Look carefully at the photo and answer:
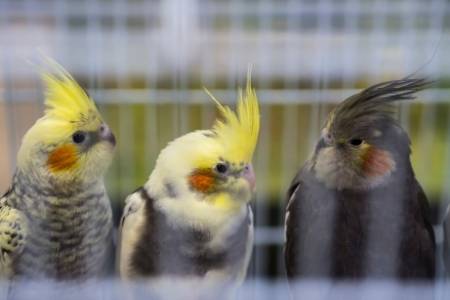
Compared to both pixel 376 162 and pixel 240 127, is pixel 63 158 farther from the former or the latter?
pixel 376 162

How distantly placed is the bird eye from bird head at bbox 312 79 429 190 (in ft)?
0.70

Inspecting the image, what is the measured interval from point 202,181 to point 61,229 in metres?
0.13

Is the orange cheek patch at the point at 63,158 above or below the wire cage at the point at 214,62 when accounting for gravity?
below

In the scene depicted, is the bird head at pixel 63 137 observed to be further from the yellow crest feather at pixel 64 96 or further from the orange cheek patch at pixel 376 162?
the orange cheek patch at pixel 376 162

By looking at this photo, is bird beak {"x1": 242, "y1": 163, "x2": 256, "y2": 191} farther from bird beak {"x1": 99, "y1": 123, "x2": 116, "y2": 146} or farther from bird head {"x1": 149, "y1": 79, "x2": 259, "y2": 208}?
bird beak {"x1": 99, "y1": 123, "x2": 116, "y2": 146}

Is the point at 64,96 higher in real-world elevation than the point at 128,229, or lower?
higher

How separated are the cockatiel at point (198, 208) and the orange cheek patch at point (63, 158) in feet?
0.22

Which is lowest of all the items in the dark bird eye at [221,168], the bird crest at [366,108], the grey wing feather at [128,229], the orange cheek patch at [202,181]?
the grey wing feather at [128,229]

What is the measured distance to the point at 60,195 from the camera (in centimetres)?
60

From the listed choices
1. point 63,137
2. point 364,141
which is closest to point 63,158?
point 63,137

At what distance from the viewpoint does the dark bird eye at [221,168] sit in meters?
0.59

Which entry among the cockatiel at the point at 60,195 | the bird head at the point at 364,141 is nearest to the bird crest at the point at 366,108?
the bird head at the point at 364,141

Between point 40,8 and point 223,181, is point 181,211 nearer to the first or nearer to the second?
point 223,181

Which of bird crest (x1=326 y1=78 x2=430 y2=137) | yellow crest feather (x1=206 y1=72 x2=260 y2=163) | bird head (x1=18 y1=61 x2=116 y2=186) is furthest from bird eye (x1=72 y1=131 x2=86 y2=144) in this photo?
bird crest (x1=326 y1=78 x2=430 y2=137)
